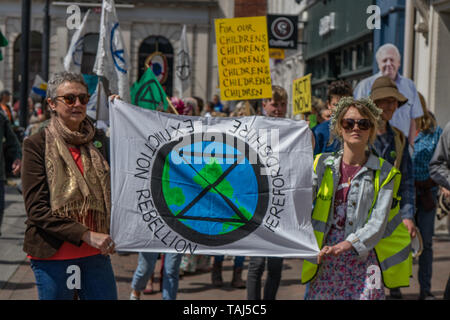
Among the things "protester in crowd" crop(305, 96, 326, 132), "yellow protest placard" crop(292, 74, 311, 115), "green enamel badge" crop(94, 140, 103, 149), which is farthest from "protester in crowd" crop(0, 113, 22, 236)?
"green enamel badge" crop(94, 140, 103, 149)

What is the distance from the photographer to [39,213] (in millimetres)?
4227

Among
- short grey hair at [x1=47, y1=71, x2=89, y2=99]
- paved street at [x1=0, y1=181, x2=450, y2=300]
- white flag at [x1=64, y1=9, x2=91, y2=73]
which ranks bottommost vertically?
paved street at [x1=0, y1=181, x2=450, y2=300]

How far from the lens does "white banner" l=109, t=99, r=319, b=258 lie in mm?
4434

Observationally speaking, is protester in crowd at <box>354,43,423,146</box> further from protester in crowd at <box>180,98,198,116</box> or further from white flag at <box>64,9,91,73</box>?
white flag at <box>64,9,91,73</box>

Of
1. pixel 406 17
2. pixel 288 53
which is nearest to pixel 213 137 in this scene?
pixel 406 17

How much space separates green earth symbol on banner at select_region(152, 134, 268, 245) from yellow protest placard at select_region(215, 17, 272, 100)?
1.96m

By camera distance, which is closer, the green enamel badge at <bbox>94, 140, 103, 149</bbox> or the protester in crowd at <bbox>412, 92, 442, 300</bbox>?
the green enamel badge at <bbox>94, 140, 103, 149</bbox>

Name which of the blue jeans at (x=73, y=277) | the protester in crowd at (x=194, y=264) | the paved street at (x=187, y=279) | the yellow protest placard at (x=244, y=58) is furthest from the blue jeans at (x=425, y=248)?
the blue jeans at (x=73, y=277)

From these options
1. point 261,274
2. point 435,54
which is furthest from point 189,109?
point 435,54

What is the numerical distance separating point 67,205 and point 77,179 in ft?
0.49

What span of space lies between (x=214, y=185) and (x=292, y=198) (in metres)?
0.44

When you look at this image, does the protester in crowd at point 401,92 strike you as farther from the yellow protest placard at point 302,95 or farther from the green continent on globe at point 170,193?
the green continent on globe at point 170,193

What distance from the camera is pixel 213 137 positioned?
4.54 meters

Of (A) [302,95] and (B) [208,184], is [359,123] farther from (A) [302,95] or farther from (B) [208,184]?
(A) [302,95]
